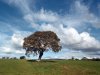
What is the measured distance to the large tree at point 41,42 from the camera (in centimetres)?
9756

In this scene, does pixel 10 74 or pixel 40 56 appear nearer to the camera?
pixel 10 74

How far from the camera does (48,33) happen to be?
101000 mm

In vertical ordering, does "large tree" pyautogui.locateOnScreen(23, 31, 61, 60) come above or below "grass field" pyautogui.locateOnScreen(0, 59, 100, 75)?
above

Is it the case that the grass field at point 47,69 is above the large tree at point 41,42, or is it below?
below

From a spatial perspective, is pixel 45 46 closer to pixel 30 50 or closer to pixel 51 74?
pixel 30 50

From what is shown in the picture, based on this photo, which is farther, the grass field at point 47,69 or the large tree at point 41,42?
the large tree at point 41,42

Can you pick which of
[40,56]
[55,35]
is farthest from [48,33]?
[40,56]

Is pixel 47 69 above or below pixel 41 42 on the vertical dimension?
below

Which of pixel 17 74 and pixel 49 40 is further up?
pixel 49 40

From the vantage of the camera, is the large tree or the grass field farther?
the large tree

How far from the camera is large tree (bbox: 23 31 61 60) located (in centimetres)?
9756

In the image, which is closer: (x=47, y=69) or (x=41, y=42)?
(x=47, y=69)

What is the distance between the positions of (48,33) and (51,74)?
4645cm

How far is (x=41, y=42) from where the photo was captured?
9800cm
